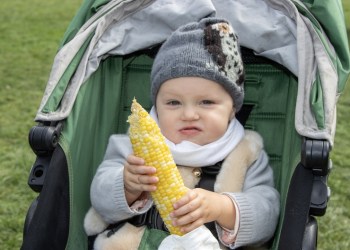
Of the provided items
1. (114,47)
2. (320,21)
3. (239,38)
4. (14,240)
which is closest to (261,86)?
(239,38)

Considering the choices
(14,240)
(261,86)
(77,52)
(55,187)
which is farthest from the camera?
(14,240)

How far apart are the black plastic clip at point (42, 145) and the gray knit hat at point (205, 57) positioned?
415mm

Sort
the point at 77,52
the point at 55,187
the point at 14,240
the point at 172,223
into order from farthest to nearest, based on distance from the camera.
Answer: the point at 14,240 < the point at 77,52 < the point at 55,187 < the point at 172,223

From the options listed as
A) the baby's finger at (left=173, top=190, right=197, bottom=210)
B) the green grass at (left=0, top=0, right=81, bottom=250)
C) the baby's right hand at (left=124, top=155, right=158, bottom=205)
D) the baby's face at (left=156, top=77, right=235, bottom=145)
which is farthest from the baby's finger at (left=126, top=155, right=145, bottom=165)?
the green grass at (left=0, top=0, right=81, bottom=250)

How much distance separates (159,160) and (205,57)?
1.54 ft

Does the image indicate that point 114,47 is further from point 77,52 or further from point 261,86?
point 261,86

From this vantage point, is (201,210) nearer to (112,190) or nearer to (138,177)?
(138,177)

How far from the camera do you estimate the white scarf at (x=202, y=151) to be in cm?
228

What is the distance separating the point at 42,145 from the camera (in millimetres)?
2189

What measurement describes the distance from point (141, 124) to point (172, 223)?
320 mm

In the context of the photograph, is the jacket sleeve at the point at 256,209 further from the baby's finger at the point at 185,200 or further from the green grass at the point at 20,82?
the green grass at the point at 20,82

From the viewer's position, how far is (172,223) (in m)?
2.01

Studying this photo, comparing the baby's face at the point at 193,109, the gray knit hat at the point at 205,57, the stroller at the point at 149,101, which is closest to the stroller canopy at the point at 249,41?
the stroller at the point at 149,101

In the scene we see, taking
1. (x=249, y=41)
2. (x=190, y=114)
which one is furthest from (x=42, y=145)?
(x=249, y=41)
